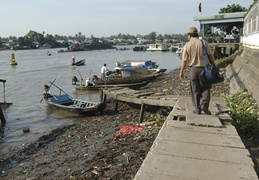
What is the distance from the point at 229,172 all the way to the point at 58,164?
548 centimetres

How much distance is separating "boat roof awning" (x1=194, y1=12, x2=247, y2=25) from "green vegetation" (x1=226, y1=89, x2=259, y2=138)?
28957 millimetres

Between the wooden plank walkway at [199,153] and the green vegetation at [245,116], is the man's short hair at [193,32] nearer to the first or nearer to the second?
the wooden plank walkway at [199,153]

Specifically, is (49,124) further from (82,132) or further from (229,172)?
(229,172)

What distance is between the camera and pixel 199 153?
4000 millimetres

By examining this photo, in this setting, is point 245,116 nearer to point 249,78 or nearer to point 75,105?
point 249,78

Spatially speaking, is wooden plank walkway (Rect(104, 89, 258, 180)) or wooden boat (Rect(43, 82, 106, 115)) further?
wooden boat (Rect(43, 82, 106, 115))

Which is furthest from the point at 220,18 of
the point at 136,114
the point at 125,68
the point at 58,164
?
the point at 58,164

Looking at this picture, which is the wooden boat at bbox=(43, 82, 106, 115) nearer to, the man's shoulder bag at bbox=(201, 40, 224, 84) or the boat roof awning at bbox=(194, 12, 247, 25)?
the man's shoulder bag at bbox=(201, 40, 224, 84)

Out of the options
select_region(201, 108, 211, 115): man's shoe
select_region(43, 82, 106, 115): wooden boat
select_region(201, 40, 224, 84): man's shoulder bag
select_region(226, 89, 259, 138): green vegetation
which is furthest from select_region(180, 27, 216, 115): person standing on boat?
select_region(43, 82, 106, 115): wooden boat

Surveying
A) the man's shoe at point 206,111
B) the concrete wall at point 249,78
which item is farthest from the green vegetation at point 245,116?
the man's shoe at point 206,111

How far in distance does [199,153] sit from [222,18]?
33.9 meters

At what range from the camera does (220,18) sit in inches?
1350

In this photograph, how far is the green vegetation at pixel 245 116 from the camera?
566 centimetres

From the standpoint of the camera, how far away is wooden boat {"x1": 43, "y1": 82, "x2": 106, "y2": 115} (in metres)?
13.3
